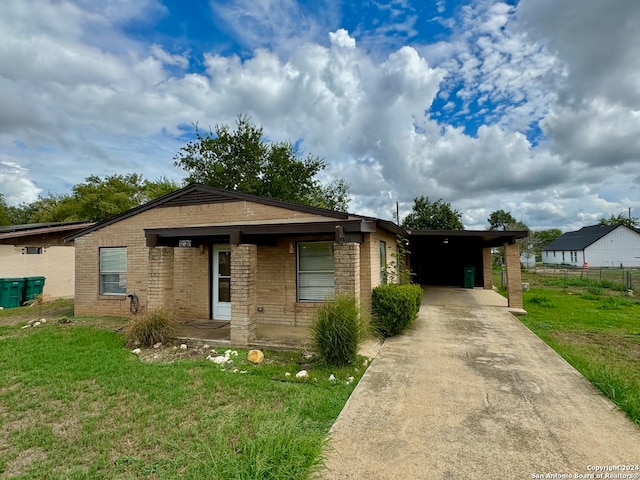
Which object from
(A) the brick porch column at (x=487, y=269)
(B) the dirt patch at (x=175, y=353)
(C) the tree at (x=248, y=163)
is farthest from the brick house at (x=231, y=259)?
(C) the tree at (x=248, y=163)

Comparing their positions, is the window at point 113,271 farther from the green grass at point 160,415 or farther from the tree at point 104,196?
the tree at point 104,196

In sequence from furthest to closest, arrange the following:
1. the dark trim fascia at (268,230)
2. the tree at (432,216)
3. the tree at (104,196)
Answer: the tree at (432,216), the tree at (104,196), the dark trim fascia at (268,230)

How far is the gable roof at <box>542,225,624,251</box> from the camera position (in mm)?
39000

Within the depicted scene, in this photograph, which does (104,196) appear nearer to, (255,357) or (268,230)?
(268,230)

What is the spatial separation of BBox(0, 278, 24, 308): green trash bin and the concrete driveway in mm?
14170

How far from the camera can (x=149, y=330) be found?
6473 mm

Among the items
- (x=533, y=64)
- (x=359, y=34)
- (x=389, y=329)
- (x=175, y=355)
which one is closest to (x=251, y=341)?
(x=175, y=355)

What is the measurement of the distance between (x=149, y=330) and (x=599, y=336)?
32.2ft

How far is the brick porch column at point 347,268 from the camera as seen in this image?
241 inches

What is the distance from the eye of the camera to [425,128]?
14539mm

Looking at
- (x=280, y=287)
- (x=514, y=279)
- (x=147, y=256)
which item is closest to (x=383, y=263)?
(x=280, y=287)

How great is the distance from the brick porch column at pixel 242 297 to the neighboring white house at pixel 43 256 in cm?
1137

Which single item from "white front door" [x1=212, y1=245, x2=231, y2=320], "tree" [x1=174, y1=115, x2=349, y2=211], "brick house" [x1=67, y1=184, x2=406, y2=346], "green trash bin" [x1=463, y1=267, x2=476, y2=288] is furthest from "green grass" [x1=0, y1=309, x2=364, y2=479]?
"tree" [x1=174, y1=115, x2=349, y2=211]

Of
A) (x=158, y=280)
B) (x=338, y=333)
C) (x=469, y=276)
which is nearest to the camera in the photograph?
(x=338, y=333)
